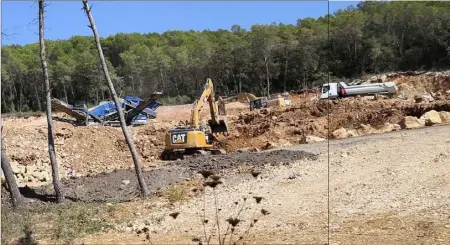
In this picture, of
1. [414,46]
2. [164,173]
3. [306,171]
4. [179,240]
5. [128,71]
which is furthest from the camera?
[128,71]

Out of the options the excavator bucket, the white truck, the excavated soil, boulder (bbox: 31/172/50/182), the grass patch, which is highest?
the white truck

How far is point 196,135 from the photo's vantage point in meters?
17.0

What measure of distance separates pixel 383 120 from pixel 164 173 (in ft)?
36.5

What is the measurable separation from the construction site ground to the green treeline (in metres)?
14.6

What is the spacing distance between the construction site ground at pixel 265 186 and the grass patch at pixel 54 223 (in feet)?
0.11

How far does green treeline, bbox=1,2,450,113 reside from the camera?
4425 cm

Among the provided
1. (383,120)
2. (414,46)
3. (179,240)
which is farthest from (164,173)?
(414,46)

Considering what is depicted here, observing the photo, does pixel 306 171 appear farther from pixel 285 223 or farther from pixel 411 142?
pixel 285 223

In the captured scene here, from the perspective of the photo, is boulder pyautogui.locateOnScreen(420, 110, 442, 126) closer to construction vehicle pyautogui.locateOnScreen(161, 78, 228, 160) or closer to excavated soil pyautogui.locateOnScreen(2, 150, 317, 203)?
excavated soil pyautogui.locateOnScreen(2, 150, 317, 203)

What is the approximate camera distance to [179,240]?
7086mm

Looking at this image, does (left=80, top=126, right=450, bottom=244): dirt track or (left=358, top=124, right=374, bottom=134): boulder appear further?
(left=358, top=124, right=374, bottom=134): boulder

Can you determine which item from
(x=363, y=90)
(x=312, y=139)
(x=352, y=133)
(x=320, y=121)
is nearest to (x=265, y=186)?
(x=312, y=139)

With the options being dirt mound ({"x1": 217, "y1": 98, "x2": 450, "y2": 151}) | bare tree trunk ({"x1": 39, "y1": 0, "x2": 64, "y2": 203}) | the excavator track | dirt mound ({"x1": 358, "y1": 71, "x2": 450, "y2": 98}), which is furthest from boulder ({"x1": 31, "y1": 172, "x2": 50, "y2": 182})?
dirt mound ({"x1": 358, "y1": 71, "x2": 450, "y2": 98})

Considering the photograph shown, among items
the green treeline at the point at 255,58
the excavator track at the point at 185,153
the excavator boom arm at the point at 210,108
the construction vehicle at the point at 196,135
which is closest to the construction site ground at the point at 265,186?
the construction vehicle at the point at 196,135
